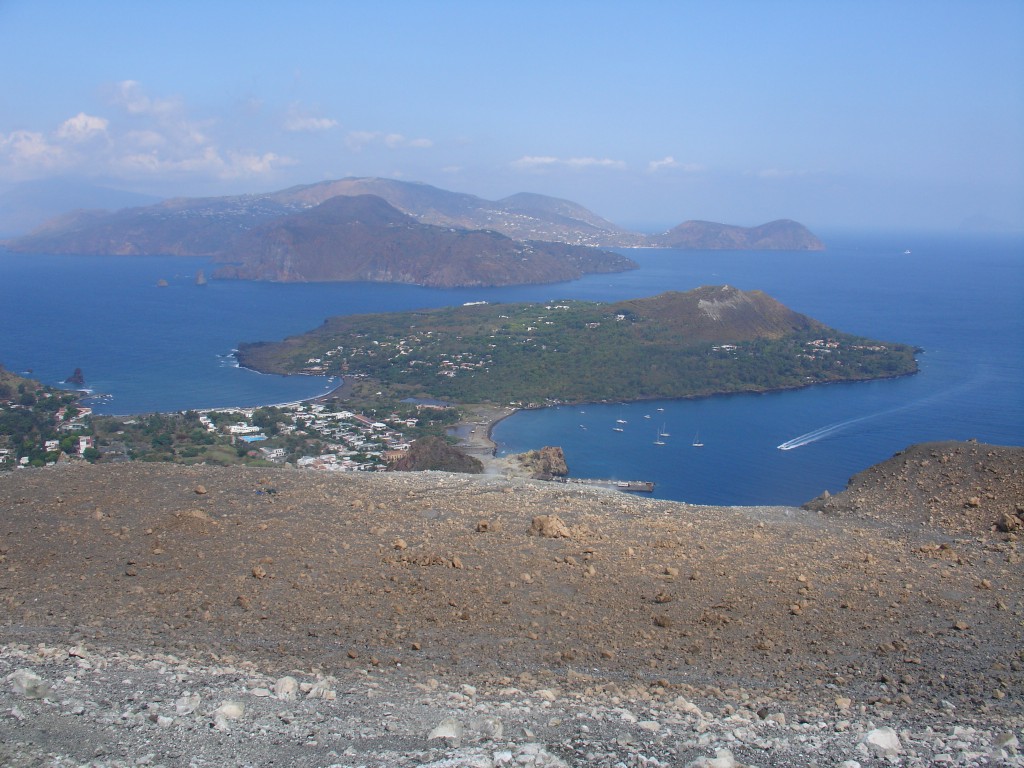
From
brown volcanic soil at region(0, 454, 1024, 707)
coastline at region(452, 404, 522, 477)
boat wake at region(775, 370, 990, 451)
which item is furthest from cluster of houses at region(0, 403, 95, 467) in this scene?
boat wake at region(775, 370, 990, 451)

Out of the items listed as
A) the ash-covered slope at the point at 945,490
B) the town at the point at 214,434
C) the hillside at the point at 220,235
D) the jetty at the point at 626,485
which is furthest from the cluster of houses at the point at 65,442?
the hillside at the point at 220,235

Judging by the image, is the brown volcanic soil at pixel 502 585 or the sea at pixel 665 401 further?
the sea at pixel 665 401

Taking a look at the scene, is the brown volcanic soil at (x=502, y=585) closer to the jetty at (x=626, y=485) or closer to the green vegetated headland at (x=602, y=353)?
the jetty at (x=626, y=485)

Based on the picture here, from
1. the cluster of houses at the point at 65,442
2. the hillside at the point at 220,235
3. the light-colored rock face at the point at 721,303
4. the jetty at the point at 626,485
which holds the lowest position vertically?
the jetty at the point at 626,485

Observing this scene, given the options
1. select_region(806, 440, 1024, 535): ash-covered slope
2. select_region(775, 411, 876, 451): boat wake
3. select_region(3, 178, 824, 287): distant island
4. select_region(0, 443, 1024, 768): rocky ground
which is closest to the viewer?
select_region(0, 443, 1024, 768): rocky ground

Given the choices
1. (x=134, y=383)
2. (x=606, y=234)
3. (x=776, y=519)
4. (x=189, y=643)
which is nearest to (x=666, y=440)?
(x=776, y=519)

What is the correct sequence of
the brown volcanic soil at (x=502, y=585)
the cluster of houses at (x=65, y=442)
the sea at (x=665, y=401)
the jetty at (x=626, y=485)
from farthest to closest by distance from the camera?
the sea at (x=665, y=401) → the jetty at (x=626, y=485) → the cluster of houses at (x=65, y=442) → the brown volcanic soil at (x=502, y=585)

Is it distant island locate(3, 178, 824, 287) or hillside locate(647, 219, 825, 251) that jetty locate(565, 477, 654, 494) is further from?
hillside locate(647, 219, 825, 251)
